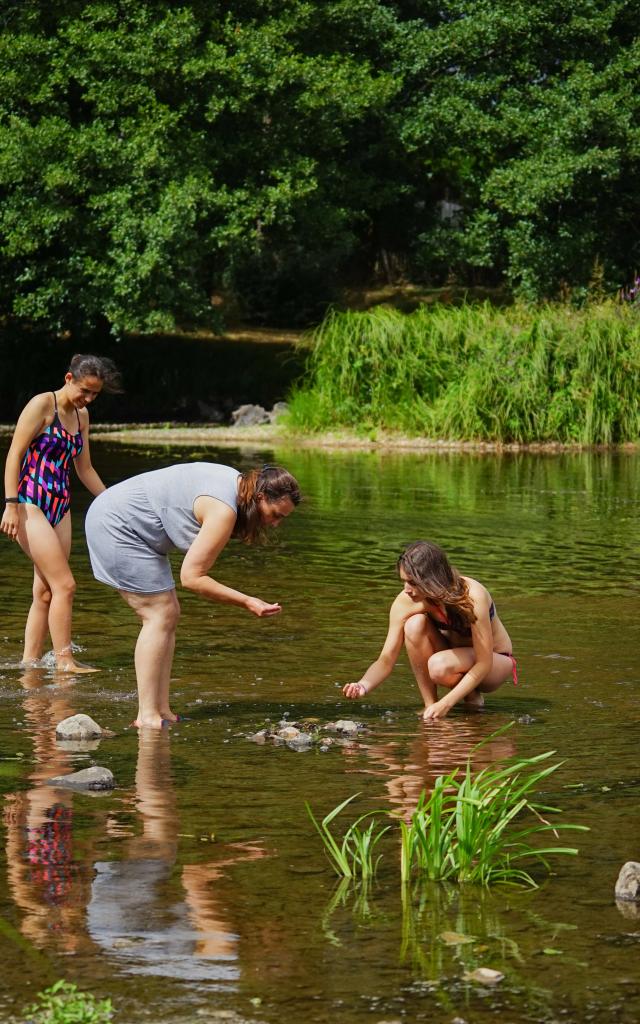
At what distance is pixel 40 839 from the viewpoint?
Answer: 210 inches

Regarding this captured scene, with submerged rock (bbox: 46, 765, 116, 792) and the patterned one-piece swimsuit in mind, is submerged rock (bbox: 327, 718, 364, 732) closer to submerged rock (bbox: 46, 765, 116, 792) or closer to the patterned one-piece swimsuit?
submerged rock (bbox: 46, 765, 116, 792)

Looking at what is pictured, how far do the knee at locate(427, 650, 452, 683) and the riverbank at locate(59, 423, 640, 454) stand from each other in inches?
652

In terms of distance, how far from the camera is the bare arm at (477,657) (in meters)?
7.33

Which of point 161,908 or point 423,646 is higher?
point 423,646

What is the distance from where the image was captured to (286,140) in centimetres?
3084

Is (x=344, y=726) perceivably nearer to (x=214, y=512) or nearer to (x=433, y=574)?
(x=433, y=574)

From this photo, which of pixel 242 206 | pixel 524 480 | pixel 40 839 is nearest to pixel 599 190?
pixel 242 206

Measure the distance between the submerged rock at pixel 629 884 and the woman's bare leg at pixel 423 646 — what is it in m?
2.85

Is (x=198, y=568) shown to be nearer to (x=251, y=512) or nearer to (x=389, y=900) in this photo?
(x=251, y=512)

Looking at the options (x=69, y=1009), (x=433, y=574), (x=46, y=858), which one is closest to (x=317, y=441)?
(x=433, y=574)

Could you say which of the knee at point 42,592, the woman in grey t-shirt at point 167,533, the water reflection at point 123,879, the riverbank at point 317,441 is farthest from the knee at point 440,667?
the riverbank at point 317,441

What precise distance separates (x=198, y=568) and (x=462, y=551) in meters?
6.85

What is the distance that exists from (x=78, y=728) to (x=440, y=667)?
6.08 feet

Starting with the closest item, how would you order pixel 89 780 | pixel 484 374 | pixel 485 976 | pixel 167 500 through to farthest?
pixel 485 976
pixel 89 780
pixel 167 500
pixel 484 374
